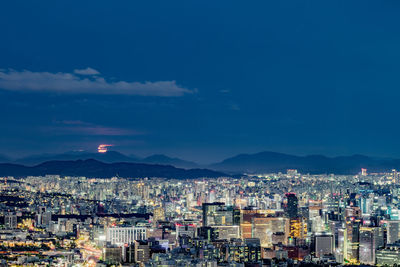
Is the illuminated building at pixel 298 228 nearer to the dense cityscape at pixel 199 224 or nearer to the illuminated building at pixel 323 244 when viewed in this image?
the dense cityscape at pixel 199 224

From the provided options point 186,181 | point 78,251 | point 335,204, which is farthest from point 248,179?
point 78,251

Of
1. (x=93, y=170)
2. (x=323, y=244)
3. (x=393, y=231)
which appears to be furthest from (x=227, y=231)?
(x=93, y=170)

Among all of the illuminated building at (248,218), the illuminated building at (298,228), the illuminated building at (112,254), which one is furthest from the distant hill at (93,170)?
the illuminated building at (112,254)

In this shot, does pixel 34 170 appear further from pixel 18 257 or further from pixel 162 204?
pixel 18 257

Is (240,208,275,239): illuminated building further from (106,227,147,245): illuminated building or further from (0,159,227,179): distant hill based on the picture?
(0,159,227,179): distant hill

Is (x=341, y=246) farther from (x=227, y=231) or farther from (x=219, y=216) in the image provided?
(x=219, y=216)

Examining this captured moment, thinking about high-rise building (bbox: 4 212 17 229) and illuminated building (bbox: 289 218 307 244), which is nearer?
illuminated building (bbox: 289 218 307 244)

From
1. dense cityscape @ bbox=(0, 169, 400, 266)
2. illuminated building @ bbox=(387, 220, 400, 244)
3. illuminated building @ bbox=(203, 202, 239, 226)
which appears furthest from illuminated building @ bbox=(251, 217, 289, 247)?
illuminated building @ bbox=(387, 220, 400, 244)
